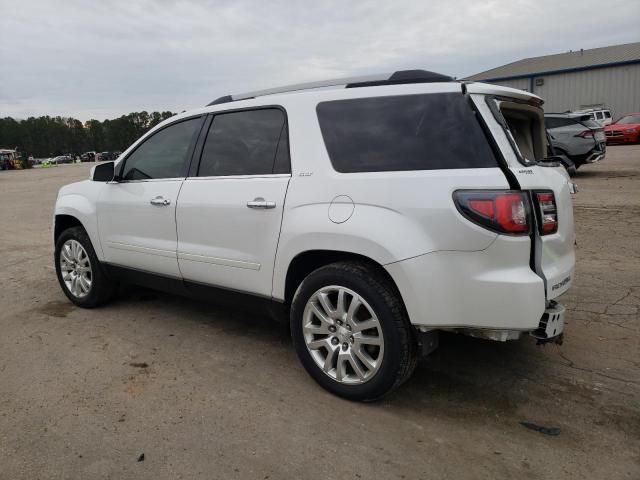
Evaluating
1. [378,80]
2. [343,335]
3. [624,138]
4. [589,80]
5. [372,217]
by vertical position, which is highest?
[589,80]

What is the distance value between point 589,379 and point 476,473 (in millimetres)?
1308

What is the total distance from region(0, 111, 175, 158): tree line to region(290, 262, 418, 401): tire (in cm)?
10457

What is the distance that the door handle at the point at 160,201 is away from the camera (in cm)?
391

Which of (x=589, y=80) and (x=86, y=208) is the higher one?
(x=589, y=80)

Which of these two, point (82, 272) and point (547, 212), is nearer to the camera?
point (547, 212)

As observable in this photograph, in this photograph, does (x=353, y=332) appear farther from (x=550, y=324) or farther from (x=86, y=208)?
(x=86, y=208)

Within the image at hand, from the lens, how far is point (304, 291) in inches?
122

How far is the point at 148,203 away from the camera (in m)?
4.07

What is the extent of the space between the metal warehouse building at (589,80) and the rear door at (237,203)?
38186mm

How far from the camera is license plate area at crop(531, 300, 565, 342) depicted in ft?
8.68

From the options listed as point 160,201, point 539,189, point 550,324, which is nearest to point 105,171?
point 160,201

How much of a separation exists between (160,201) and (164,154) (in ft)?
1.46

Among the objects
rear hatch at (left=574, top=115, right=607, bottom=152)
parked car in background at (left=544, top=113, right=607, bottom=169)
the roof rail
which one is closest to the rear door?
the roof rail

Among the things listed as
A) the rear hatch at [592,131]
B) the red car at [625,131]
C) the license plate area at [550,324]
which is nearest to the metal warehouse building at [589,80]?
the red car at [625,131]
